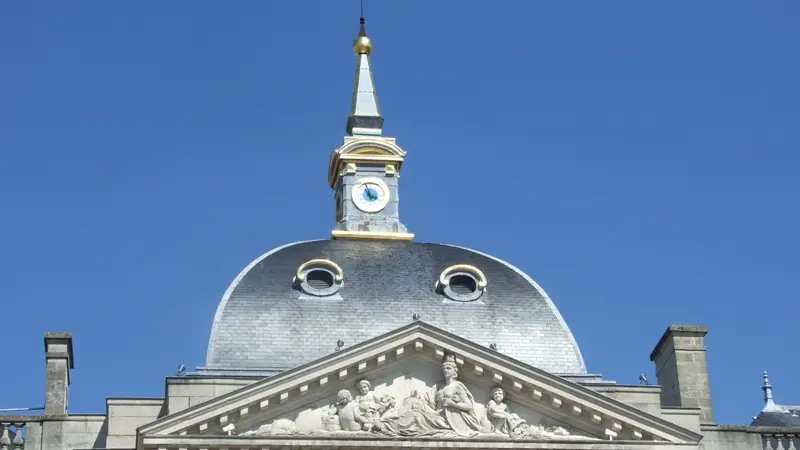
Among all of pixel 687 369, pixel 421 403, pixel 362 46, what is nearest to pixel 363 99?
pixel 362 46

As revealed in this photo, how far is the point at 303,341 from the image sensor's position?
59938mm

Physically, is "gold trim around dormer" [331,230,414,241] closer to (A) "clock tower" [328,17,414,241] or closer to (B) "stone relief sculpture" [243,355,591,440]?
(A) "clock tower" [328,17,414,241]

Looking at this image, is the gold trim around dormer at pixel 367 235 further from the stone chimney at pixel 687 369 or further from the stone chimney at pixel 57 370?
the stone chimney at pixel 57 370

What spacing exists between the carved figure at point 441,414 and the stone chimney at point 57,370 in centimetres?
847

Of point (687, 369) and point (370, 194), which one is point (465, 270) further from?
point (370, 194)

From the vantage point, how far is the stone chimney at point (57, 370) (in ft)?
190

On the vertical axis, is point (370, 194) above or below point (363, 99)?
below

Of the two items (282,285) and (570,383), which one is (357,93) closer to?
(282,285)

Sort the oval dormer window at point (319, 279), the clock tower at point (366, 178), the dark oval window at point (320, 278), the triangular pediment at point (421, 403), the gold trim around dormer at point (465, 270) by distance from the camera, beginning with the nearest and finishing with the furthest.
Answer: the triangular pediment at point (421, 403), the oval dormer window at point (319, 279), the dark oval window at point (320, 278), the gold trim around dormer at point (465, 270), the clock tower at point (366, 178)

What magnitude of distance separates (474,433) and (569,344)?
7050mm

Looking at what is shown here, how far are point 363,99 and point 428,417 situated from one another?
1857cm

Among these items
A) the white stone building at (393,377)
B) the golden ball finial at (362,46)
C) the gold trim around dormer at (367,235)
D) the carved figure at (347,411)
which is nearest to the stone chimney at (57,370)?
the white stone building at (393,377)

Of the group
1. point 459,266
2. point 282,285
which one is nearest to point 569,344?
point 459,266

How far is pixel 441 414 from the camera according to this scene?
55.0 m
